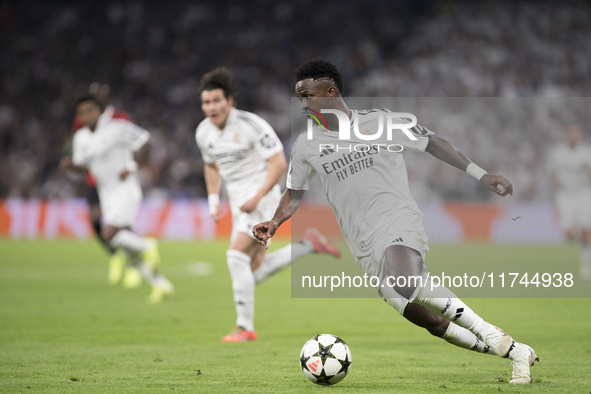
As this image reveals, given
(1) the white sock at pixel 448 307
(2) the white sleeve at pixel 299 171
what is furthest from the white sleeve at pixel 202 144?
(1) the white sock at pixel 448 307

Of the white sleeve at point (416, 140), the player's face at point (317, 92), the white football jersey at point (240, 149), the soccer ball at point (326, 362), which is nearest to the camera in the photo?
the soccer ball at point (326, 362)

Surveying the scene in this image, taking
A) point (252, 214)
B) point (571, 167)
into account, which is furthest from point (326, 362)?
point (571, 167)

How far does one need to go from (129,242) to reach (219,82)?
400 cm

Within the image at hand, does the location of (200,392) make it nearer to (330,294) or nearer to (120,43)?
(330,294)

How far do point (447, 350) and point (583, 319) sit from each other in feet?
9.46

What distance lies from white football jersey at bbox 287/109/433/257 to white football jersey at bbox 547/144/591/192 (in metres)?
9.40

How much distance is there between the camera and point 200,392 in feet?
15.9

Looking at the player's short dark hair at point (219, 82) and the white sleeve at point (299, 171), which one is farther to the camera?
the player's short dark hair at point (219, 82)

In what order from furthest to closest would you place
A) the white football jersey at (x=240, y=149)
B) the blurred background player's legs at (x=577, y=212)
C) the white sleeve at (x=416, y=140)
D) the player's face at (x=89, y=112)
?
1. the blurred background player's legs at (x=577, y=212)
2. the player's face at (x=89, y=112)
3. the white football jersey at (x=240, y=149)
4. the white sleeve at (x=416, y=140)

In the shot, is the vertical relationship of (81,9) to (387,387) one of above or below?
above

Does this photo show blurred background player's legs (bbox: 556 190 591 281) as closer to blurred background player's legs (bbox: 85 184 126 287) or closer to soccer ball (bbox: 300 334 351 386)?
blurred background player's legs (bbox: 85 184 126 287)

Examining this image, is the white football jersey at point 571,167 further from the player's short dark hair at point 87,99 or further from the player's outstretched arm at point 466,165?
the player's outstretched arm at point 466,165

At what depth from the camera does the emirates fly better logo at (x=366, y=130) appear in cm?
527

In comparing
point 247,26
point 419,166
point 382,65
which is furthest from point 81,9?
point 419,166
